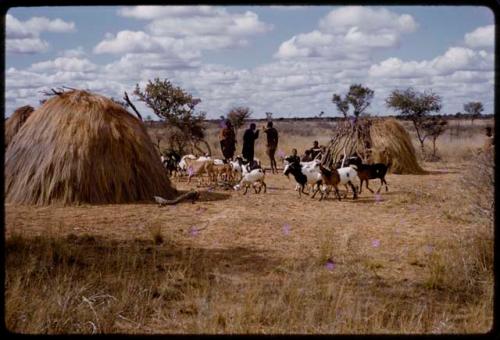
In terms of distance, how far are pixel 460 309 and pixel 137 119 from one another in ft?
31.2

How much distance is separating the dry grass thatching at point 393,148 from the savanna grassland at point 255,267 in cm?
774

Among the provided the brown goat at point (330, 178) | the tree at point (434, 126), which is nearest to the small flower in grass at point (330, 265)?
the brown goat at point (330, 178)

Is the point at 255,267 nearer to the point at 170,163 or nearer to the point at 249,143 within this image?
the point at 249,143

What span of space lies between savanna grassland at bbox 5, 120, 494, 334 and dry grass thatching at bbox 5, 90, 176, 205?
53cm

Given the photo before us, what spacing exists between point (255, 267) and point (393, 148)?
1389 cm

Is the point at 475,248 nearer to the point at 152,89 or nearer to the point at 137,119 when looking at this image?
the point at 137,119

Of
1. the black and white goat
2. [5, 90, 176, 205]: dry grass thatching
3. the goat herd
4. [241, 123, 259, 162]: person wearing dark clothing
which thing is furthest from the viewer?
[241, 123, 259, 162]: person wearing dark clothing

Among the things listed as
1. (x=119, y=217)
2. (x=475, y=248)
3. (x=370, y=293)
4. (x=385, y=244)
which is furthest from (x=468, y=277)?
(x=119, y=217)

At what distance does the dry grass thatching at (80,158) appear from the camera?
11359mm

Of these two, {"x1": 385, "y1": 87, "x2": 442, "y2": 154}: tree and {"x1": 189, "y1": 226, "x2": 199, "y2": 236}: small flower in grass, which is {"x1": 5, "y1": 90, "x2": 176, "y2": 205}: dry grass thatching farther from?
{"x1": 385, "y1": 87, "x2": 442, "y2": 154}: tree

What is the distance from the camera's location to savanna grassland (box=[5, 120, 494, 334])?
4.89 m

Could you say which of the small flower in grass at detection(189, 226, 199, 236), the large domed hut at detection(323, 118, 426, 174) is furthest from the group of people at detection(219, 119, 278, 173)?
the small flower in grass at detection(189, 226, 199, 236)

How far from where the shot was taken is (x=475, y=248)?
6645mm
